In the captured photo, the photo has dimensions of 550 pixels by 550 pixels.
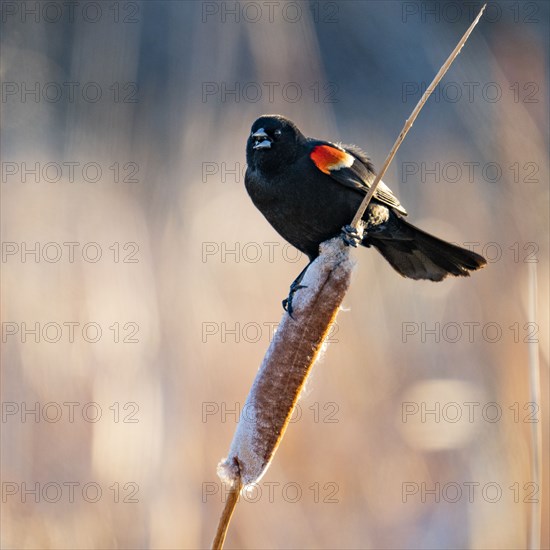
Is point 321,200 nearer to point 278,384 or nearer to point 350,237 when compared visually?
point 350,237

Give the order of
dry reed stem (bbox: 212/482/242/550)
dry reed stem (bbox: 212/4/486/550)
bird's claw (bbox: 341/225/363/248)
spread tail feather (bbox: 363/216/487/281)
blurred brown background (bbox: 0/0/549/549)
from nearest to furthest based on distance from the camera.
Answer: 1. dry reed stem (bbox: 212/482/242/550)
2. dry reed stem (bbox: 212/4/486/550)
3. bird's claw (bbox: 341/225/363/248)
4. spread tail feather (bbox: 363/216/487/281)
5. blurred brown background (bbox: 0/0/549/549)

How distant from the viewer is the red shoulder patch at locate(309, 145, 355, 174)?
2029 mm

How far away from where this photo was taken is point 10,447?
96.0 inches

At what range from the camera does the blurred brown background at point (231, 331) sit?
92.5 inches

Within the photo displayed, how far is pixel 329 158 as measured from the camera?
6.71 ft

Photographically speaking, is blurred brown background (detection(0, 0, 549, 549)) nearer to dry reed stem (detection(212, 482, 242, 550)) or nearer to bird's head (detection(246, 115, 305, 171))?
bird's head (detection(246, 115, 305, 171))

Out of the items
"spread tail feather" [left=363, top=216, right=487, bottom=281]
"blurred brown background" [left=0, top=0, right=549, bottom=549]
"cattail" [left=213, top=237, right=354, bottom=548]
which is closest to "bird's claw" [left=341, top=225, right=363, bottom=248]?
"cattail" [left=213, top=237, right=354, bottom=548]

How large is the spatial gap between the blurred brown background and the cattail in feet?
4.11

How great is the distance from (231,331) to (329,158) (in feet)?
2.82

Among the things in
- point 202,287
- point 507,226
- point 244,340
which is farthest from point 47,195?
point 507,226

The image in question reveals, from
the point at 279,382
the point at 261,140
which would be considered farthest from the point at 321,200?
the point at 279,382

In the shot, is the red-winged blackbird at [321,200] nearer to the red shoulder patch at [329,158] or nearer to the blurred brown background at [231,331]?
the red shoulder patch at [329,158]

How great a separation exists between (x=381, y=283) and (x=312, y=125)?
884 millimetres

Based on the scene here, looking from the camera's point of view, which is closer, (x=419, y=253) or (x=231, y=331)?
(x=419, y=253)
